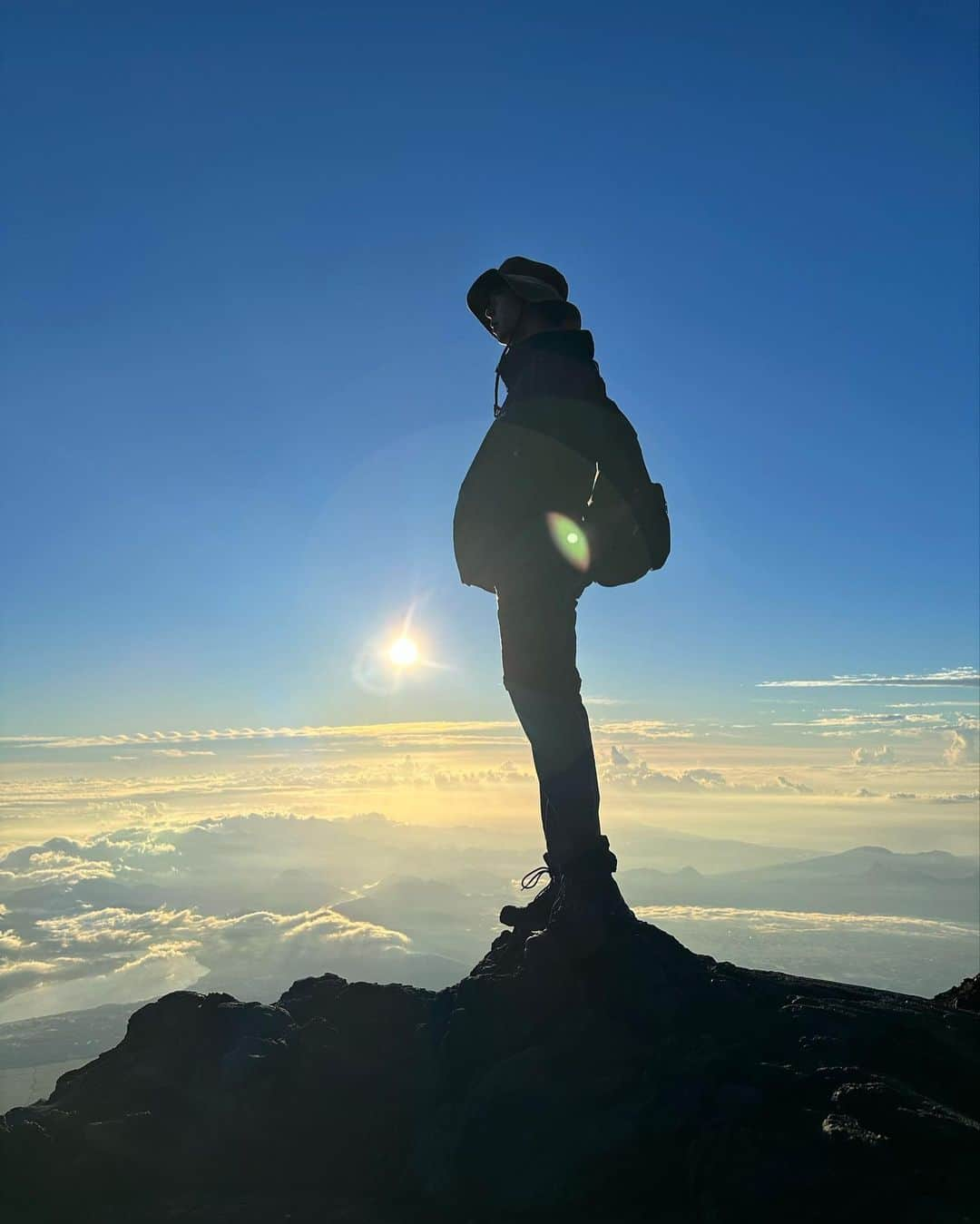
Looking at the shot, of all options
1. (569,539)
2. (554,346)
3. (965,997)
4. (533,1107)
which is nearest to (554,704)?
(569,539)

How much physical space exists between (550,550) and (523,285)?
2.91m

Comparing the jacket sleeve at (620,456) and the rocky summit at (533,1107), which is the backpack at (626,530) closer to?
the jacket sleeve at (620,456)

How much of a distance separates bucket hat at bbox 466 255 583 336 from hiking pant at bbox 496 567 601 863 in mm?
2967

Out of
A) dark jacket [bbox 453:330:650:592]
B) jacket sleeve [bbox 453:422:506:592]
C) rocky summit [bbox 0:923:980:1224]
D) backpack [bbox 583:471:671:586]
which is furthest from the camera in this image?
backpack [bbox 583:471:671:586]

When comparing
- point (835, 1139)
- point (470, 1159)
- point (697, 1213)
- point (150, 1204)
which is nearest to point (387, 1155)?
point (470, 1159)

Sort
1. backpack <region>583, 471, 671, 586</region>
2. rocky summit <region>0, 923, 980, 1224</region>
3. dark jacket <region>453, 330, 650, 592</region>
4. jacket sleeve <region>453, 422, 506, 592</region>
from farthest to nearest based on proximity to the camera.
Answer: backpack <region>583, 471, 671, 586</region> < jacket sleeve <region>453, 422, 506, 592</region> < dark jacket <region>453, 330, 650, 592</region> < rocky summit <region>0, 923, 980, 1224</region>

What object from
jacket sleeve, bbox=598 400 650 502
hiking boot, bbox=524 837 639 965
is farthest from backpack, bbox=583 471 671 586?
hiking boot, bbox=524 837 639 965

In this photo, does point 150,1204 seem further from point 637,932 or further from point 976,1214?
point 976,1214

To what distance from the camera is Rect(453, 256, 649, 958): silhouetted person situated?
784 cm

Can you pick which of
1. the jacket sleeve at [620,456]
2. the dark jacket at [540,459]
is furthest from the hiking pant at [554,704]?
the jacket sleeve at [620,456]

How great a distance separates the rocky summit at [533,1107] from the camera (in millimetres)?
4664

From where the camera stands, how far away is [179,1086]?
7.08 meters

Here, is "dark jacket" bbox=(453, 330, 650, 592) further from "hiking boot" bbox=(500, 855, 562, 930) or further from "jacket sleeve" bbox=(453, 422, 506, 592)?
"hiking boot" bbox=(500, 855, 562, 930)

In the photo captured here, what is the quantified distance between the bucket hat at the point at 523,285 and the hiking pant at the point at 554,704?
297 cm
